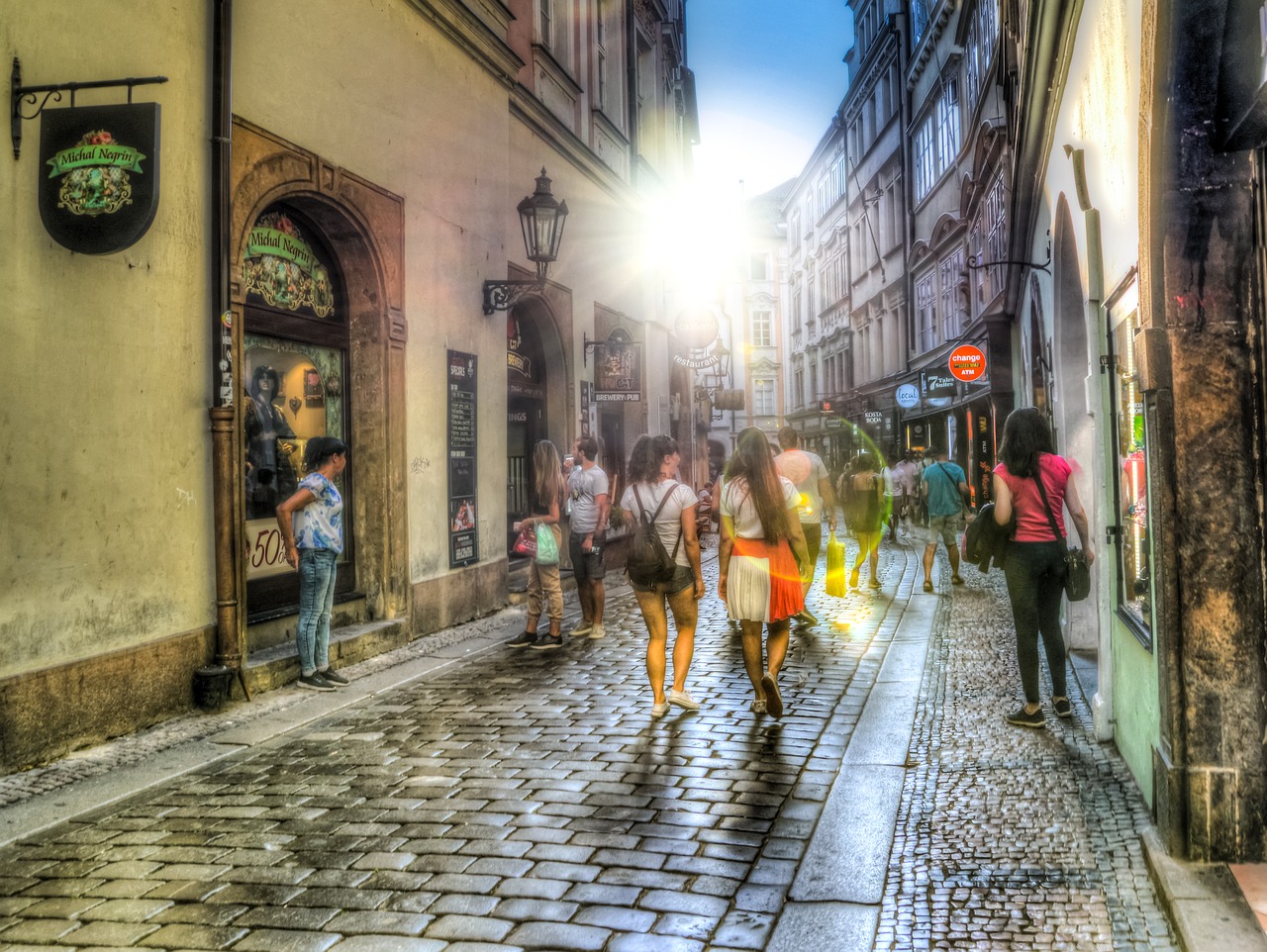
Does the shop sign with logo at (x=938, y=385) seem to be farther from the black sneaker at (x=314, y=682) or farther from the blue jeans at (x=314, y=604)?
the black sneaker at (x=314, y=682)

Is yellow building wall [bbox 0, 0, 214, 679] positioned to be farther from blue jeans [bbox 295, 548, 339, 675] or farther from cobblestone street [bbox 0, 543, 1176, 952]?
cobblestone street [bbox 0, 543, 1176, 952]

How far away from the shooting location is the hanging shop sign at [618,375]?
16.8m

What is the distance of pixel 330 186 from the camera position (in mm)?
9195

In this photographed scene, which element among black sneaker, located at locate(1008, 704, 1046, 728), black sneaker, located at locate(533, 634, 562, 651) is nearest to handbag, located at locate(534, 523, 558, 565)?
black sneaker, located at locate(533, 634, 562, 651)

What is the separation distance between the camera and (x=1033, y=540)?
6371 millimetres

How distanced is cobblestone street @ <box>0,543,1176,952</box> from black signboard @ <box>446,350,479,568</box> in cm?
391

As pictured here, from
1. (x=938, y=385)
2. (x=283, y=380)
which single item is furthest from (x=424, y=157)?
(x=938, y=385)

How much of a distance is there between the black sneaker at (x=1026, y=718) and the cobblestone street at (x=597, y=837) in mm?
87

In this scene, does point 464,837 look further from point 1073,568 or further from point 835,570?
point 835,570

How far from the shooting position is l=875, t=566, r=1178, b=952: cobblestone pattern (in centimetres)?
362

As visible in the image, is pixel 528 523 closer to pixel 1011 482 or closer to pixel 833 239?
pixel 1011 482

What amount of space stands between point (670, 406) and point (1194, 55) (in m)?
19.7

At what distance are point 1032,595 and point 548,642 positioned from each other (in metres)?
4.70

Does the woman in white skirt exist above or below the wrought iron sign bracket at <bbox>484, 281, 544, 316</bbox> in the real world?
below
